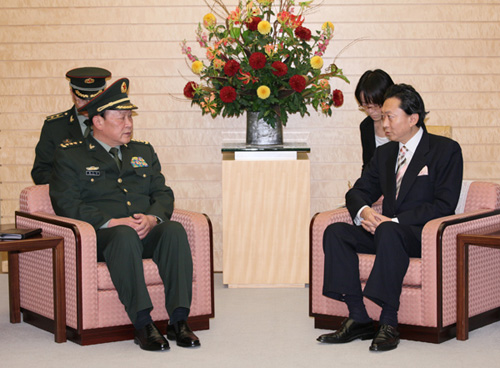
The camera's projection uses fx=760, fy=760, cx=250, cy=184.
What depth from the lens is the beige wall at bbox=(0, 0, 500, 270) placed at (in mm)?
5664

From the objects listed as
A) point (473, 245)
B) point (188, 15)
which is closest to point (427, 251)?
point (473, 245)

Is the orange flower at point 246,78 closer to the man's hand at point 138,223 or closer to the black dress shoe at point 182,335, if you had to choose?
the man's hand at point 138,223

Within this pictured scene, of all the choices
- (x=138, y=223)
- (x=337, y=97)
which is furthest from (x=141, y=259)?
(x=337, y=97)

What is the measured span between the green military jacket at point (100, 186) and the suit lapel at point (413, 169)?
4.23 ft

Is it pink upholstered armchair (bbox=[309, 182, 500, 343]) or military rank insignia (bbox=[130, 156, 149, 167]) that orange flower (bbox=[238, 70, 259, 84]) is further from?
pink upholstered armchair (bbox=[309, 182, 500, 343])

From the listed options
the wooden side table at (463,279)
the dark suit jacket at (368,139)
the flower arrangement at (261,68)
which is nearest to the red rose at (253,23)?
the flower arrangement at (261,68)

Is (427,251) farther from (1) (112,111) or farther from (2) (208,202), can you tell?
(2) (208,202)

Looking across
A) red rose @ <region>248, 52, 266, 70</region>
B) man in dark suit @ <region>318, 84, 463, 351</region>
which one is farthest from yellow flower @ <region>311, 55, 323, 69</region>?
man in dark suit @ <region>318, 84, 463, 351</region>

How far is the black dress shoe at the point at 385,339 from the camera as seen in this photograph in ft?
12.1

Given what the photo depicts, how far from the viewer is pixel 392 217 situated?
412 cm

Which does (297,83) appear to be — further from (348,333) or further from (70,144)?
(348,333)

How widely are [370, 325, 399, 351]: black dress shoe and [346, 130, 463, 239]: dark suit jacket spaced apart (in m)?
0.51

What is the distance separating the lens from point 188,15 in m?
5.66

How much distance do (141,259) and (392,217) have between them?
137cm
